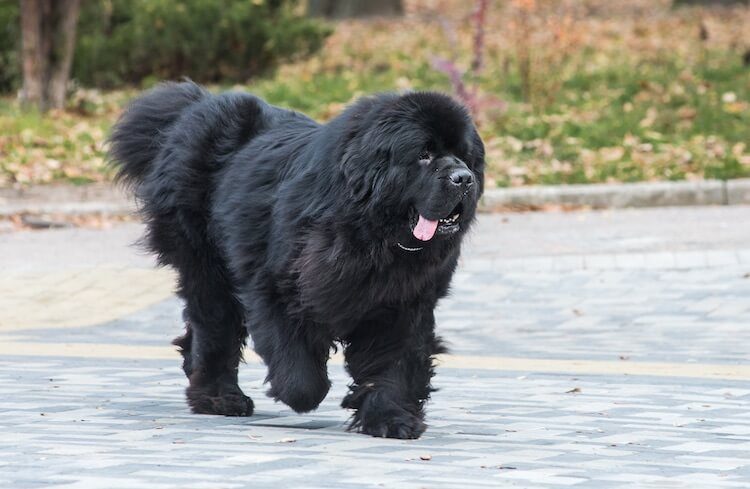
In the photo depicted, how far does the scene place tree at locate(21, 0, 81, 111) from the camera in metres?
18.0

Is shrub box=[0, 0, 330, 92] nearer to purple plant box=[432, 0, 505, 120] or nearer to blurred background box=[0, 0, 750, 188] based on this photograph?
blurred background box=[0, 0, 750, 188]

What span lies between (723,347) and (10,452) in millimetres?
4546

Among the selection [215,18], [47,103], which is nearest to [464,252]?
[47,103]

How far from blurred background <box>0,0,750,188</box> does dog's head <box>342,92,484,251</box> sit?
6.99 metres

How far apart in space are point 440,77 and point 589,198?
266 inches

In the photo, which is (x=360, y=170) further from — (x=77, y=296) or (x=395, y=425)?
(x=77, y=296)

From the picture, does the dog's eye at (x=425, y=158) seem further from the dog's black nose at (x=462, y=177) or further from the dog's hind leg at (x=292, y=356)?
the dog's hind leg at (x=292, y=356)

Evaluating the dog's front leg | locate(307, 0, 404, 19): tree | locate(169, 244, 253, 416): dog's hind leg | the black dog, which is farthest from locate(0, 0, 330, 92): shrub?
the dog's front leg

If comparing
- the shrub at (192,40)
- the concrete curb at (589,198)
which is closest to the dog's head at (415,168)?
the concrete curb at (589,198)

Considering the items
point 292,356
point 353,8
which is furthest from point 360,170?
point 353,8

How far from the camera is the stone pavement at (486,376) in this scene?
4914mm

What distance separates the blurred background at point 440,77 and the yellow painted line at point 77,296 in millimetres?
1868

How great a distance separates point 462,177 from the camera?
210 inches

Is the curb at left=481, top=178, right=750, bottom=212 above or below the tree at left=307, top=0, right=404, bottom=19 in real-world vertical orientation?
above
